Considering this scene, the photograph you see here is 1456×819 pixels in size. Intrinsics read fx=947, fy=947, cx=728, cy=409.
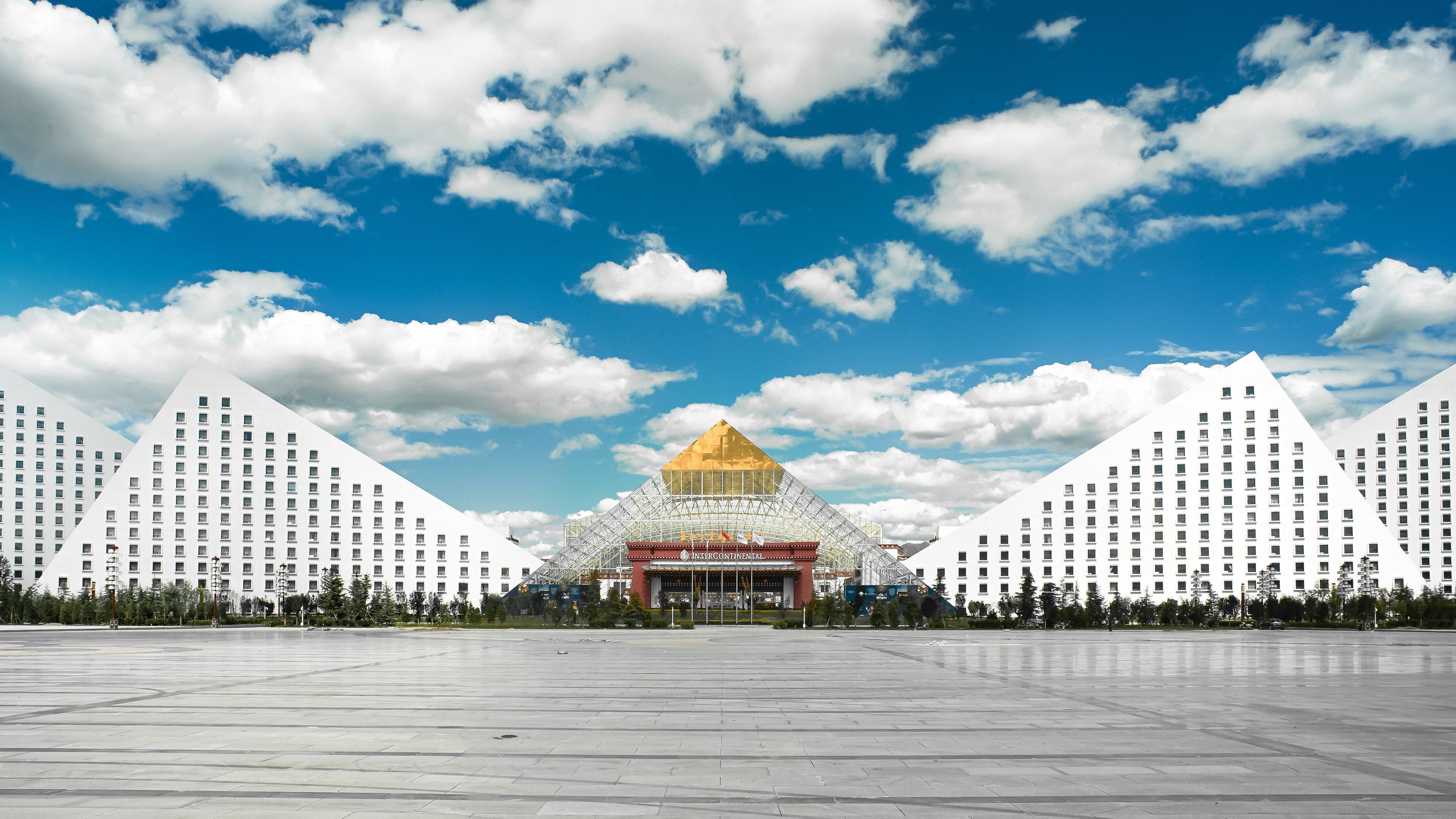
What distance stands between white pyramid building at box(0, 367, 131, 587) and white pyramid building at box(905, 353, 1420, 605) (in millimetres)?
120340

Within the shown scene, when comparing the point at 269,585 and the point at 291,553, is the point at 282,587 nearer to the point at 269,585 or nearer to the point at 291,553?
the point at 269,585

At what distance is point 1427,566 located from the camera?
127 meters

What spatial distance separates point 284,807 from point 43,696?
1644cm

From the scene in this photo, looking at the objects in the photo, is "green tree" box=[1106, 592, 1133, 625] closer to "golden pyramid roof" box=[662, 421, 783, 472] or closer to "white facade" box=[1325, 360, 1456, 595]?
"golden pyramid roof" box=[662, 421, 783, 472]

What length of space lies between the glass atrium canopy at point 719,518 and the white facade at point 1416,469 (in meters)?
70.6

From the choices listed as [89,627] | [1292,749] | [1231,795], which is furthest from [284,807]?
[89,627]

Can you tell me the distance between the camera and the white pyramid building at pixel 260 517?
345ft

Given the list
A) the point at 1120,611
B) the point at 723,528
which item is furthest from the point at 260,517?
the point at 1120,611

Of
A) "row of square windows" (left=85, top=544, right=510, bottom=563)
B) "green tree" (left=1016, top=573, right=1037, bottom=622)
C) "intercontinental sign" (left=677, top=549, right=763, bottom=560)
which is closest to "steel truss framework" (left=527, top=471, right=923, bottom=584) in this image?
"intercontinental sign" (left=677, top=549, right=763, bottom=560)

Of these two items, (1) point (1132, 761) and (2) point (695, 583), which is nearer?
(1) point (1132, 761)

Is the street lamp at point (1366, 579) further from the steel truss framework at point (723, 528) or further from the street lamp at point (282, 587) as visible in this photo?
the street lamp at point (282, 587)

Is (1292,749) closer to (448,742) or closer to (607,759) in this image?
(607,759)

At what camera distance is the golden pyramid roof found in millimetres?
110250

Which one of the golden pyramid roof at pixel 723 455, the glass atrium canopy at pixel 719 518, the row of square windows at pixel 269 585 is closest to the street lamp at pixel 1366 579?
the glass atrium canopy at pixel 719 518
